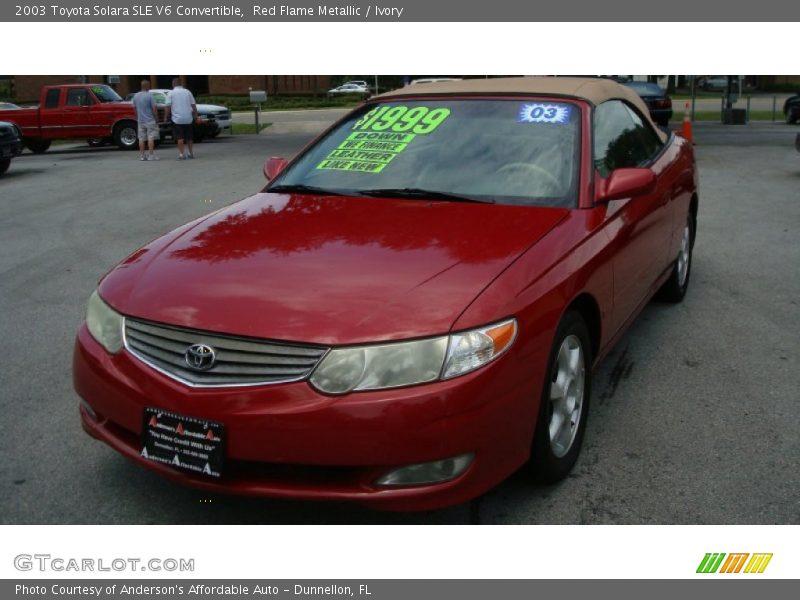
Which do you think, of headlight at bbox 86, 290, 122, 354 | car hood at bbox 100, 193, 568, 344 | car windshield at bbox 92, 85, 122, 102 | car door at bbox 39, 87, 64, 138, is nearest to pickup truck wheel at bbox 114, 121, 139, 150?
car windshield at bbox 92, 85, 122, 102

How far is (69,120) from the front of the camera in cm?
2061

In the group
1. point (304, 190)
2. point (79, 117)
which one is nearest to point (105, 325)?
point (304, 190)

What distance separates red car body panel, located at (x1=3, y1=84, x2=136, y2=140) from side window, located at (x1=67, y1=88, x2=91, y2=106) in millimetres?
140

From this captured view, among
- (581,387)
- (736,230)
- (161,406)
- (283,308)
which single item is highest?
(283,308)

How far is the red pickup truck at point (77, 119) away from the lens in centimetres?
2034

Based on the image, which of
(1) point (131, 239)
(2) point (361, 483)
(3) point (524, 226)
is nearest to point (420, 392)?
(2) point (361, 483)

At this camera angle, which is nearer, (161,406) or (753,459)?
(161,406)

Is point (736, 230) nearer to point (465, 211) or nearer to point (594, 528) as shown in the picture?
point (465, 211)

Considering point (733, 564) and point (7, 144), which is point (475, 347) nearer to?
point (733, 564)

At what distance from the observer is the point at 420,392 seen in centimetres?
266

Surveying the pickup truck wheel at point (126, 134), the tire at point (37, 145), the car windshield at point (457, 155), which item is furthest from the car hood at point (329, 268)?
the tire at point (37, 145)

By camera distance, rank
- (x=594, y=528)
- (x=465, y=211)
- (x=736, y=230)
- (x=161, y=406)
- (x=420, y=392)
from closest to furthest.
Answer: (x=420, y=392), (x=161, y=406), (x=594, y=528), (x=465, y=211), (x=736, y=230)
